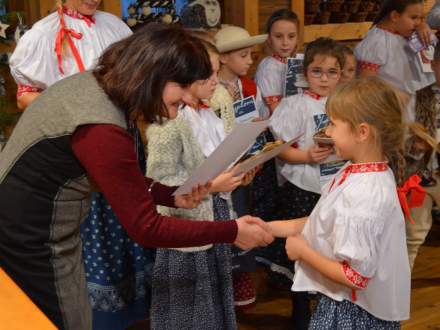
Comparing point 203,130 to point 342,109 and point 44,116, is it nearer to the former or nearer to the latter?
point 342,109

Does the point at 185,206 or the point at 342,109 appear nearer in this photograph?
the point at 342,109

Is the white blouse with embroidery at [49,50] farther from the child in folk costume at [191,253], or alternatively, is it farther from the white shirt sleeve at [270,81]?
the white shirt sleeve at [270,81]

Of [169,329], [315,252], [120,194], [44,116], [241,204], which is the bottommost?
[169,329]

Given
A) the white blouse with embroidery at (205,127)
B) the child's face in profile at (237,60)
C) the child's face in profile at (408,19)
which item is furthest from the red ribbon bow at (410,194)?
the child's face in profile at (408,19)

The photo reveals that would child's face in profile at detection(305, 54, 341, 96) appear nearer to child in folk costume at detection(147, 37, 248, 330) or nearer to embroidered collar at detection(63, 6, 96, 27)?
child in folk costume at detection(147, 37, 248, 330)

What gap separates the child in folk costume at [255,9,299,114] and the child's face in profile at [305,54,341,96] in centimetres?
49

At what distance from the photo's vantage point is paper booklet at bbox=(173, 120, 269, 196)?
1.86 m

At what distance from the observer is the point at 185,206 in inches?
81.3

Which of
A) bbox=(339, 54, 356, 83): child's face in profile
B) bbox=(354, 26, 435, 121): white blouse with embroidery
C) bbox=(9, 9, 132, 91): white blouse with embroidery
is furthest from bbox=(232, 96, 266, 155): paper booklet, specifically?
bbox=(354, 26, 435, 121): white blouse with embroidery

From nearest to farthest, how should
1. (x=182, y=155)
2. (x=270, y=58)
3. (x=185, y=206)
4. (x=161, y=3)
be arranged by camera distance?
(x=185, y=206) → (x=182, y=155) → (x=270, y=58) → (x=161, y=3)

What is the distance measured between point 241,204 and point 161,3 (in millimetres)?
1572

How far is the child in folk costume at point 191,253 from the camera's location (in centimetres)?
245

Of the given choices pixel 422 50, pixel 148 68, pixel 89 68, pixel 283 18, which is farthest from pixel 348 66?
pixel 148 68

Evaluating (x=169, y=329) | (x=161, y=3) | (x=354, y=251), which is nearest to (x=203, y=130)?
(x=169, y=329)
